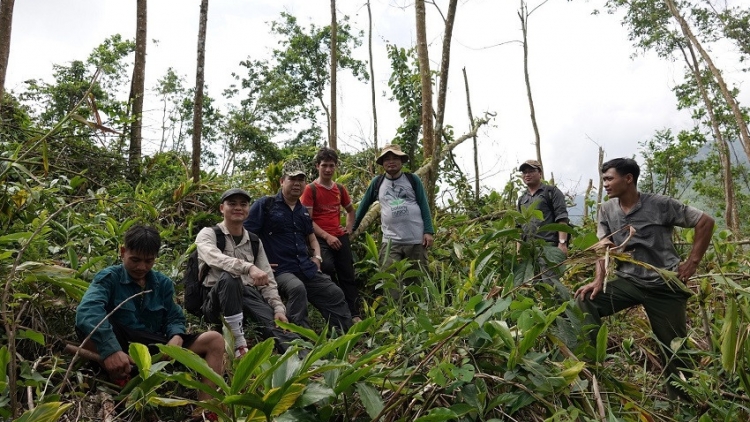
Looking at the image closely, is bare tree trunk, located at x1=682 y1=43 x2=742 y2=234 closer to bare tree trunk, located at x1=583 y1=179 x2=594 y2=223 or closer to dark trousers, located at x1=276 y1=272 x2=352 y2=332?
bare tree trunk, located at x1=583 y1=179 x2=594 y2=223

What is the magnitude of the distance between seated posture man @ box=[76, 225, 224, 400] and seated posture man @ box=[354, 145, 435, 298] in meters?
2.13

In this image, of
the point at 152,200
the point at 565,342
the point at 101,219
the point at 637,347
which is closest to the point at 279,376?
the point at 565,342

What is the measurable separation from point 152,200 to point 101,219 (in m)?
1.04

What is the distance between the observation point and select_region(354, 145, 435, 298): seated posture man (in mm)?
5082

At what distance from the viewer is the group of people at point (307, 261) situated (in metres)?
3.16

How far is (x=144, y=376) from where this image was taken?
2404mm

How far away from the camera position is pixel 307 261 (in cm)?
458

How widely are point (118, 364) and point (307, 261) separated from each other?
1882 mm

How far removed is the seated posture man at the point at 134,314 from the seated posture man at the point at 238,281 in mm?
422

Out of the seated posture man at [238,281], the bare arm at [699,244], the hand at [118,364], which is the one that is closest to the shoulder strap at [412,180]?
the seated posture man at [238,281]

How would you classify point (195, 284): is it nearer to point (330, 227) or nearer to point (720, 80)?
point (330, 227)

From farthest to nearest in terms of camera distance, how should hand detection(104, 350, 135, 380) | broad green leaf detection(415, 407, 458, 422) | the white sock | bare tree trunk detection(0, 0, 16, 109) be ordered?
1. bare tree trunk detection(0, 0, 16, 109)
2. the white sock
3. hand detection(104, 350, 135, 380)
4. broad green leaf detection(415, 407, 458, 422)

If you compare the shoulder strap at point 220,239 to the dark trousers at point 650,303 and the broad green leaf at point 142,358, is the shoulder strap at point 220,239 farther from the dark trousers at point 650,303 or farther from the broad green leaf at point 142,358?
the dark trousers at point 650,303

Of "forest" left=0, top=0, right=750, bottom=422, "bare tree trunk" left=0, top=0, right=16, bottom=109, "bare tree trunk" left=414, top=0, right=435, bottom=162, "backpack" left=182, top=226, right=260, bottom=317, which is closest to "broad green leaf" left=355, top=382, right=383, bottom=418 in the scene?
"forest" left=0, top=0, right=750, bottom=422
